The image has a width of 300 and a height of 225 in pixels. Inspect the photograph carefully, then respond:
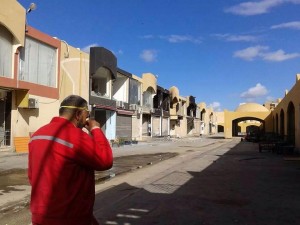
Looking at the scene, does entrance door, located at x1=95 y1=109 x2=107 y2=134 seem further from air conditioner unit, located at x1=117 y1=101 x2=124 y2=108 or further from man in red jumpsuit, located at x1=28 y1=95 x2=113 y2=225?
man in red jumpsuit, located at x1=28 y1=95 x2=113 y2=225

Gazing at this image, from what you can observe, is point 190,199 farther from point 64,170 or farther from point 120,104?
point 120,104

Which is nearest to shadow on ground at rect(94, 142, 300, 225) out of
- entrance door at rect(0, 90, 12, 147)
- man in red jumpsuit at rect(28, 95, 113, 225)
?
man in red jumpsuit at rect(28, 95, 113, 225)

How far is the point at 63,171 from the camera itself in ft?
8.93

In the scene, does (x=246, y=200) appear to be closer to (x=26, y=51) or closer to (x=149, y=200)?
(x=149, y=200)

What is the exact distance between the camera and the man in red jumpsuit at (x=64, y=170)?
2708 millimetres

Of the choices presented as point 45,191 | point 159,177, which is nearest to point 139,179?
point 159,177

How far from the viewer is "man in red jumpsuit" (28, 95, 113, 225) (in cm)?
271

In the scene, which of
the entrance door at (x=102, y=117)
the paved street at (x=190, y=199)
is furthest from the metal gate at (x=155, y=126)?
the paved street at (x=190, y=199)

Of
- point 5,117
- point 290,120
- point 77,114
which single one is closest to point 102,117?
point 5,117

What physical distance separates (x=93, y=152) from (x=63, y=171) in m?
0.24

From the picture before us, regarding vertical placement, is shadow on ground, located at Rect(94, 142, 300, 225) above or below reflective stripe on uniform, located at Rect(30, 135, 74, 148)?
below

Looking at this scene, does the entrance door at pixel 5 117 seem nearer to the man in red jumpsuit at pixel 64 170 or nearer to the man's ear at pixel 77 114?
the man's ear at pixel 77 114

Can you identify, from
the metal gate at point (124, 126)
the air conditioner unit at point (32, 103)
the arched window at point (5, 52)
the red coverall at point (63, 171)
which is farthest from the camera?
the metal gate at point (124, 126)

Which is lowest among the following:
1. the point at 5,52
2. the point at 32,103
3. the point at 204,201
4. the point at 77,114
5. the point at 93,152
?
the point at 204,201
